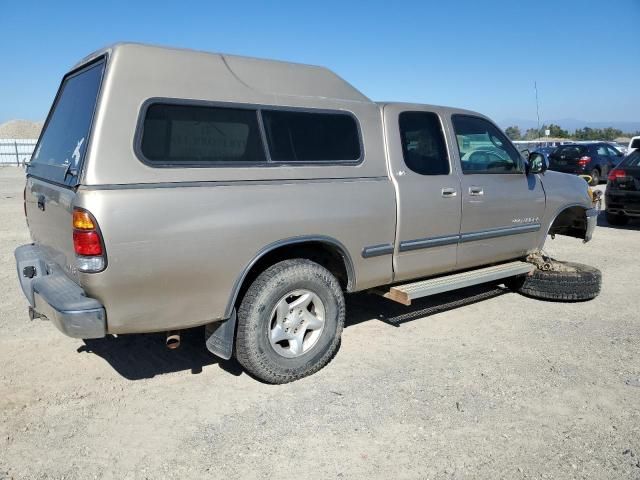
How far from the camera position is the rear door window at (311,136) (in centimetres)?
367

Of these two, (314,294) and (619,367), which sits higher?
(314,294)

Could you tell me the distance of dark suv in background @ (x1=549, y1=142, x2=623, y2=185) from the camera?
18217 millimetres

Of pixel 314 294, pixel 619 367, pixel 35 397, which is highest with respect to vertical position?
pixel 314 294

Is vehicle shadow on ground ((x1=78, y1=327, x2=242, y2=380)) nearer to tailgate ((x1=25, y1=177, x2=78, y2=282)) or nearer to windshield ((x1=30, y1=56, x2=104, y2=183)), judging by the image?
tailgate ((x1=25, y1=177, x2=78, y2=282))

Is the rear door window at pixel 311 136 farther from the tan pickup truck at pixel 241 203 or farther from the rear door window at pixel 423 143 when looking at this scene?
the rear door window at pixel 423 143

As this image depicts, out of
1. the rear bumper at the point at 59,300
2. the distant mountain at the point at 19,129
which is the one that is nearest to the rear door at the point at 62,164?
the rear bumper at the point at 59,300

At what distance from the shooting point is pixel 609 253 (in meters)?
8.14

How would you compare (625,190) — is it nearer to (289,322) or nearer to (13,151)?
(289,322)

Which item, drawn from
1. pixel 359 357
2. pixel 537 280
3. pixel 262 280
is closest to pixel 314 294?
pixel 262 280

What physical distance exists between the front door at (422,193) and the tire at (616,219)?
24.5 ft

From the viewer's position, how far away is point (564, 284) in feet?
18.0

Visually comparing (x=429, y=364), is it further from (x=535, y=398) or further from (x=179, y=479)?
(x=179, y=479)

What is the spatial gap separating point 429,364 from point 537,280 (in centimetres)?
216


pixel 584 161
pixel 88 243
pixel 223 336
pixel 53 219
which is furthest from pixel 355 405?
pixel 584 161
